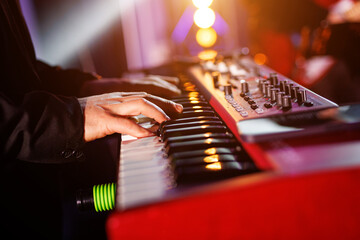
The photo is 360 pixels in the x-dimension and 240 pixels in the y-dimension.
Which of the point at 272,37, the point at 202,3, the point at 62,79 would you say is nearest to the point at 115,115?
the point at 62,79

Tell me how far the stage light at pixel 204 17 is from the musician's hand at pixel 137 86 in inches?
220

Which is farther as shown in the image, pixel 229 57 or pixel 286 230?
pixel 229 57

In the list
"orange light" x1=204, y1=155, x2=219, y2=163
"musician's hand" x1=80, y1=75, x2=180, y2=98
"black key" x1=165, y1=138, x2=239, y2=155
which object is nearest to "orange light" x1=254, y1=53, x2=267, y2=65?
"musician's hand" x1=80, y1=75, x2=180, y2=98

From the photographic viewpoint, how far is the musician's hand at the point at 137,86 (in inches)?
68.0

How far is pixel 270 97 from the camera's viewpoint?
132 cm

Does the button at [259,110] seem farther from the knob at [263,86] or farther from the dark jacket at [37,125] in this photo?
the dark jacket at [37,125]

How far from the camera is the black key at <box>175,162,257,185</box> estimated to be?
91 centimetres

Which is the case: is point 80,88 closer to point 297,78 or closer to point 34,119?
point 34,119

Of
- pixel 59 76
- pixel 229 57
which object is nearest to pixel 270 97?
pixel 229 57

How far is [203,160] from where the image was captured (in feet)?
3.22

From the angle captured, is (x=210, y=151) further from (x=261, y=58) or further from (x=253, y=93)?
(x=261, y=58)

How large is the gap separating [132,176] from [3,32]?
997 millimetres

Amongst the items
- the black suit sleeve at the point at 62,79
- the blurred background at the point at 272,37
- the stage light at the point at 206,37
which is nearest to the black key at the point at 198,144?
the black suit sleeve at the point at 62,79

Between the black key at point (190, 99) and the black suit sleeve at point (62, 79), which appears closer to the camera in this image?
the black key at point (190, 99)
